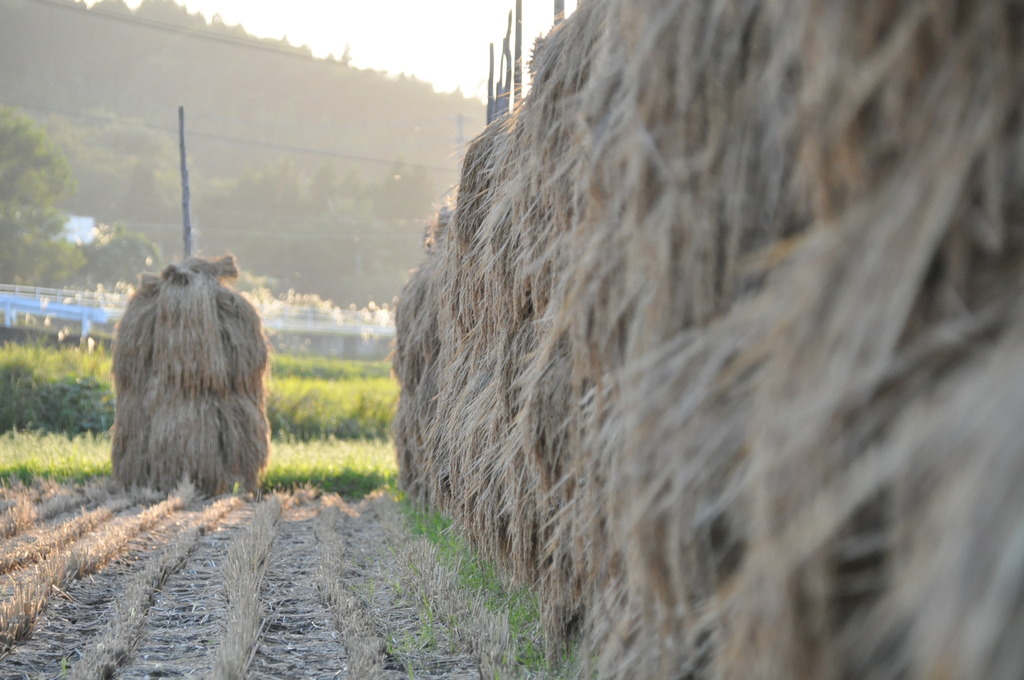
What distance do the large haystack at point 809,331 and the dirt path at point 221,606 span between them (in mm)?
1902

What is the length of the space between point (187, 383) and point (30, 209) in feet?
148

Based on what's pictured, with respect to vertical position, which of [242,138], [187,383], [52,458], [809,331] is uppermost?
[242,138]

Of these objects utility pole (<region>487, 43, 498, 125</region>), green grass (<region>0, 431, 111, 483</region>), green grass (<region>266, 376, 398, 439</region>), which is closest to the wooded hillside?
green grass (<region>266, 376, 398, 439</region>)

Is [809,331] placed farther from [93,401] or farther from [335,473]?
[93,401]

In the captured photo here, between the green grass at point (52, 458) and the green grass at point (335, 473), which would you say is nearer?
the green grass at point (52, 458)

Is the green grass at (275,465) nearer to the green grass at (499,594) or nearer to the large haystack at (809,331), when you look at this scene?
the green grass at (499,594)

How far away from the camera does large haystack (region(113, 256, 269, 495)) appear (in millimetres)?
8938

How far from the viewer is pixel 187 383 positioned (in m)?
8.92

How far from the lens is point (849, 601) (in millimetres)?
1212

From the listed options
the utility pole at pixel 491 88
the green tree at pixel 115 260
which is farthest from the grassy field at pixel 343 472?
the green tree at pixel 115 260

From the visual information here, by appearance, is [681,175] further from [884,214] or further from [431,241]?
[431,241]

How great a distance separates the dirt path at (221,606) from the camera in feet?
11.2

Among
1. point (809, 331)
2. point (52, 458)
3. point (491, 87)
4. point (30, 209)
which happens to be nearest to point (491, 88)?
point (491, 87)

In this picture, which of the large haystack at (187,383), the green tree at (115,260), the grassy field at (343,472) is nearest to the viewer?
the grassy field at (343,472)
